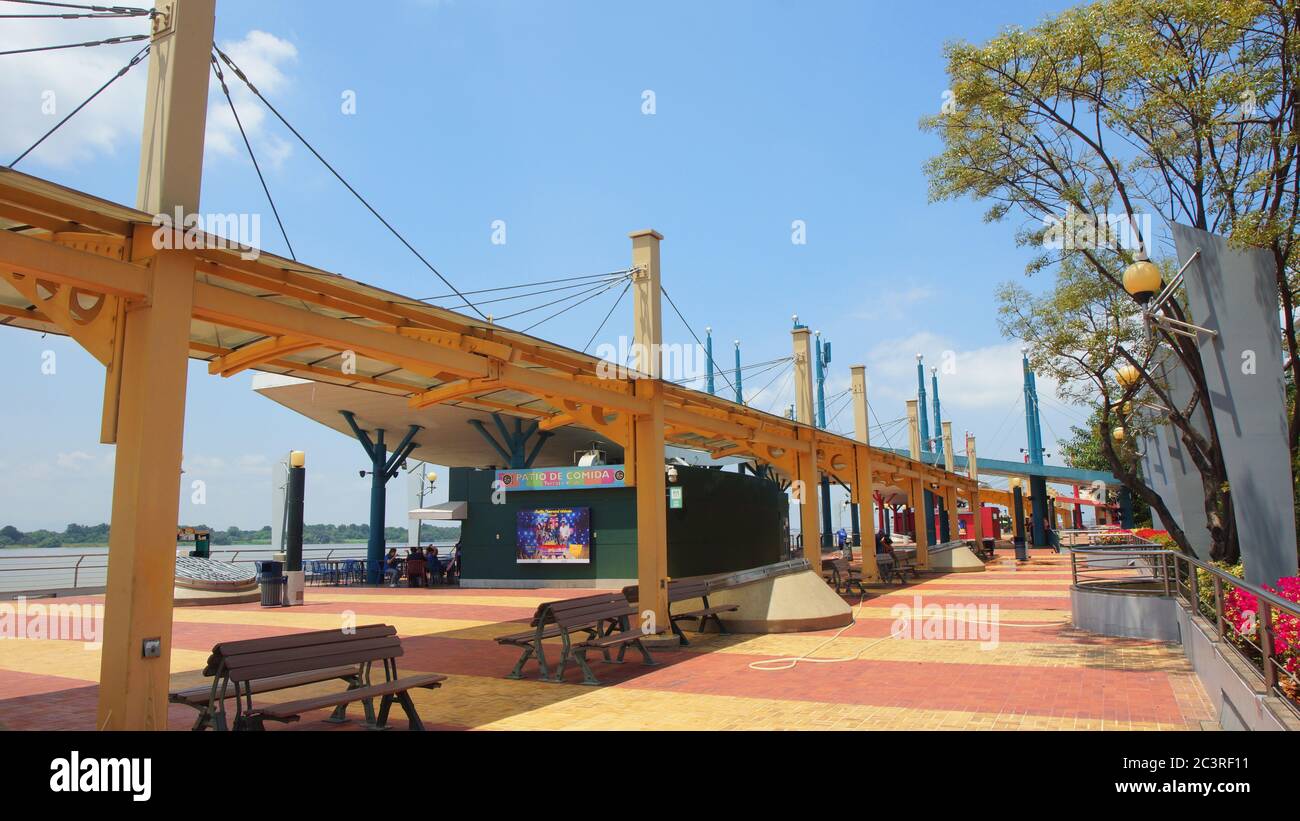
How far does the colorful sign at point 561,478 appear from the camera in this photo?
2339 cm

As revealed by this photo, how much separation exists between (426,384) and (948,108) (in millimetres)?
8211

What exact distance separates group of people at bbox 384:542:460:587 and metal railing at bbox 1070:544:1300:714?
1958 centimetres

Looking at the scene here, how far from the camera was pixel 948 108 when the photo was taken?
445 inches

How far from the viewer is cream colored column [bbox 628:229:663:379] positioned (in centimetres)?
1229

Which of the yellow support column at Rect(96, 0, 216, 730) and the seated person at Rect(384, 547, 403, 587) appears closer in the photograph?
the yellow support column at Rect(96, 0, 216, 730)

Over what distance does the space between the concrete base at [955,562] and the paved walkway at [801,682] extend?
11.9 metres

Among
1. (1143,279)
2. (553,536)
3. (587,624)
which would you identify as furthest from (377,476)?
(1143,279)

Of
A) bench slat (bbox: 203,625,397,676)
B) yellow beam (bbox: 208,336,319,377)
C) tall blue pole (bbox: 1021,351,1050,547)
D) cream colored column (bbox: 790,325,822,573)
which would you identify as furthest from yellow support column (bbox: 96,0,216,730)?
tall blue pole (bbox: 1021,351,1050,547)

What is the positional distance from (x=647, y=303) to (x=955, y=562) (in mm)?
18056

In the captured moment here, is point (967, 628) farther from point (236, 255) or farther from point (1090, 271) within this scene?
point (236, 255)

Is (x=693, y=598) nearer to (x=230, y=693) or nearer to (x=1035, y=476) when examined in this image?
(x=230, y=693)

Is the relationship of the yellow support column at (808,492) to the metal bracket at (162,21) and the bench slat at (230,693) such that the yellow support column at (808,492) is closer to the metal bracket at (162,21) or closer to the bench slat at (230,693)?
the bench slat at (230,693)

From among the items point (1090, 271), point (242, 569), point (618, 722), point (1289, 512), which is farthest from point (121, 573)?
point (242, 569)

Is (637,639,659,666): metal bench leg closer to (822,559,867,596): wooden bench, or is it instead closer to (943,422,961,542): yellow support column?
(822,559,867,596): wooden bench
